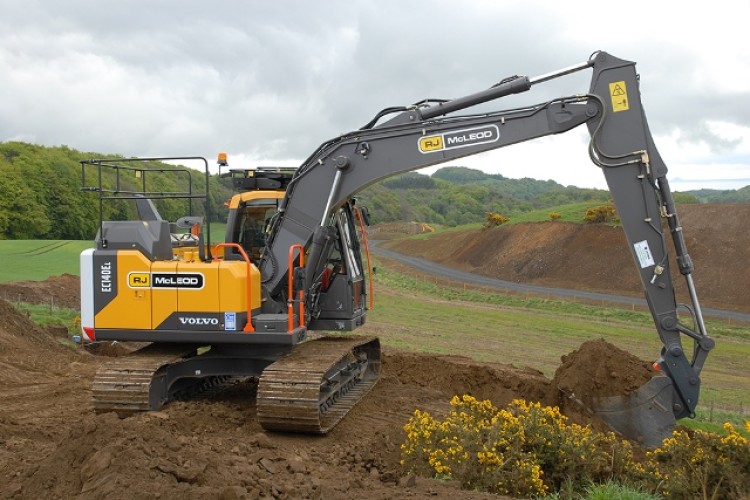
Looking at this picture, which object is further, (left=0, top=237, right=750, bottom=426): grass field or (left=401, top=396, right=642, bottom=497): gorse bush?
(left=0, top=237, right=750, bottom=426): grass field

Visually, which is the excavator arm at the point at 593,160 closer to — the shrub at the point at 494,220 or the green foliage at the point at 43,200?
the shrub at the point at 494,220

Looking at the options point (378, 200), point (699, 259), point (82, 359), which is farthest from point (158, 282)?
point (378, 200)

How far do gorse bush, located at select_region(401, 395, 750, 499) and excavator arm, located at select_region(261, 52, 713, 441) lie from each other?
169 centimetres

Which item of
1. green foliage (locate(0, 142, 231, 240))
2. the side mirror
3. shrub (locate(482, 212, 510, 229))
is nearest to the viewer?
the side mirror

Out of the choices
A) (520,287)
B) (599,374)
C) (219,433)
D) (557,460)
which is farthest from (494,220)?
(557,460)

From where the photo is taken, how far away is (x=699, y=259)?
142ft

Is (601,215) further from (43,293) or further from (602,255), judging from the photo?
(43,293)

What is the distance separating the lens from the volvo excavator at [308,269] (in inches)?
341

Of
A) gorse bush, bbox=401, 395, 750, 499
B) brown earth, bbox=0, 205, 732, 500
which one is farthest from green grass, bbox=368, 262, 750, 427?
gorse bush, bbox=401, 395, 750, 499

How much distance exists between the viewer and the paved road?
35.4m

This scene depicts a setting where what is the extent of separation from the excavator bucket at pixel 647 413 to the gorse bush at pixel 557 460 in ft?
4.95

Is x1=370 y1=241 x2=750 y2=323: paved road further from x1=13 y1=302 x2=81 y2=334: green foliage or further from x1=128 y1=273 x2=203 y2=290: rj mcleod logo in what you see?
x1=128 y1=273 x2=203 y2=290: rj mcleod logo

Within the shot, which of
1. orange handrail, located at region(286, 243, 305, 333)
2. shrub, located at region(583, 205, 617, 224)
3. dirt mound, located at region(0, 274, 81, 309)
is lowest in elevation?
dirt mound, located at region(0, 274, 81, 309)

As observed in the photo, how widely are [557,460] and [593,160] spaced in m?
3.90
